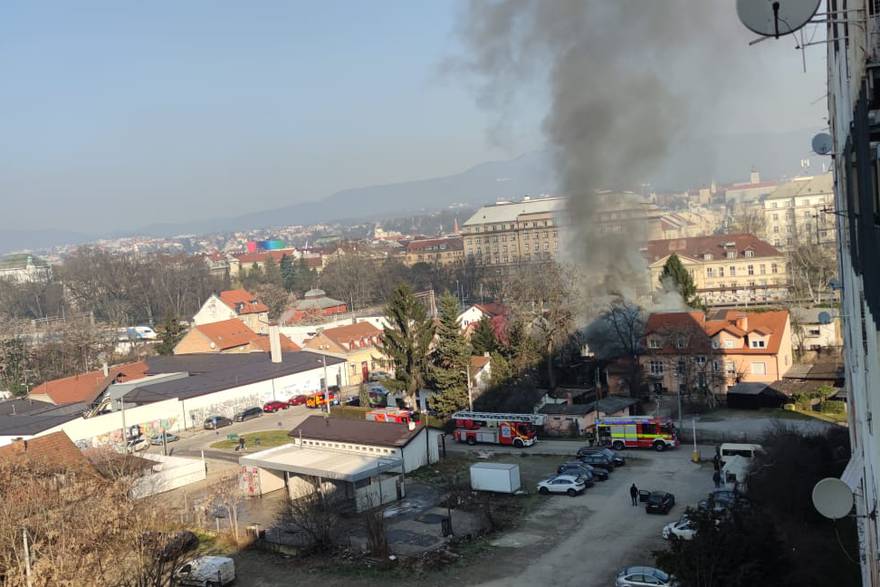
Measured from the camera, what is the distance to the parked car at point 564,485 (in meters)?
18.6

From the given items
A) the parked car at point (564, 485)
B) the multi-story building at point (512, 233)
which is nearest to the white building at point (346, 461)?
the parked car at point (564, 485)

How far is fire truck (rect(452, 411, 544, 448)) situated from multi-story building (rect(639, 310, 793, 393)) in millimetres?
6279

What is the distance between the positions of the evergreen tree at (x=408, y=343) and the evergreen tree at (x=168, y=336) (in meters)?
21.2

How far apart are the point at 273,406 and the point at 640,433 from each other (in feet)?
55.0

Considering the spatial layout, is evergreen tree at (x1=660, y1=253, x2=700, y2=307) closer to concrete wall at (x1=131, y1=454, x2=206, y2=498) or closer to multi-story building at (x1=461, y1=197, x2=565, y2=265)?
concrete wall at (x1=131, y1=454, x2=206, y2=498)

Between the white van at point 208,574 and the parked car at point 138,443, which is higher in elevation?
the white van at point 208,574

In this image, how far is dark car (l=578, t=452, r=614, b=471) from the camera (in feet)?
67.3

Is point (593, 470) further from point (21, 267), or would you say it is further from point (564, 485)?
point (21, 267)

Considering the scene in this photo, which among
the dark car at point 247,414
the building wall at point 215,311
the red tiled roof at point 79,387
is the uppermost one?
the building wall at point 215,311

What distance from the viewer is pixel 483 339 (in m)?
34.1

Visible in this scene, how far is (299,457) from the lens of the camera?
20.6 meters

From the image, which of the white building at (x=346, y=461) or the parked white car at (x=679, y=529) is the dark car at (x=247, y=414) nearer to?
the white building at (x=346, y=461)

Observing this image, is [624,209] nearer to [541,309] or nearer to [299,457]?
[541,309]

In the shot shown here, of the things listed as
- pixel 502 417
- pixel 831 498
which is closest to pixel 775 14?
pixel 831 498
